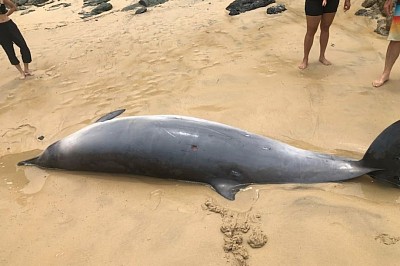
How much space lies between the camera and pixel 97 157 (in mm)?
3701

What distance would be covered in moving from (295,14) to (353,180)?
16.7 feet

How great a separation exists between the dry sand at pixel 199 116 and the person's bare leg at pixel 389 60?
0.38 feet

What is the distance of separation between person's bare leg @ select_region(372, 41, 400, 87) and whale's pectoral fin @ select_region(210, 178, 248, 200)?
260 centimetres

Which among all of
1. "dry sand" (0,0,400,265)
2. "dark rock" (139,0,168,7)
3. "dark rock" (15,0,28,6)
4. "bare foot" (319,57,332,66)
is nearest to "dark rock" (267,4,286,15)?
"dry sand" (0,0,400,265)

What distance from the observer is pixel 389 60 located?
485cm

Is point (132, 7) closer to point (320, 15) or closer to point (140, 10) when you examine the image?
point (140, 10)

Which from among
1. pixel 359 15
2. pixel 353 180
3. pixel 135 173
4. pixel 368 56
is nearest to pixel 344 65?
pixel 368 56

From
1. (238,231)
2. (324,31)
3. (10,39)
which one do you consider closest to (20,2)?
(10,39)

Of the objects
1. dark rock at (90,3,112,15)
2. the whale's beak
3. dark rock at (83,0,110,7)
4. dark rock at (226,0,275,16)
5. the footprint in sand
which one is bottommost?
dark rock at (83,0,110,7)

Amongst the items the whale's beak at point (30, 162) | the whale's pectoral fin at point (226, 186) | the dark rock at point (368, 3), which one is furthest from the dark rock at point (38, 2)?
the whale's pectoral fin at point (226, 186)

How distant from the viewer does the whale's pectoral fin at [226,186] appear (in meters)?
3.29

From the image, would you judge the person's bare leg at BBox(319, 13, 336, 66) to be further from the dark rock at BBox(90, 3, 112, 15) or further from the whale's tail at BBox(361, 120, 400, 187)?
the dark rock at BBox(90, 3, 112, 15)

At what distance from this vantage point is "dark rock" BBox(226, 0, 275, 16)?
8285 mm

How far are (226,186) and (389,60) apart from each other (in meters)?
2.94
